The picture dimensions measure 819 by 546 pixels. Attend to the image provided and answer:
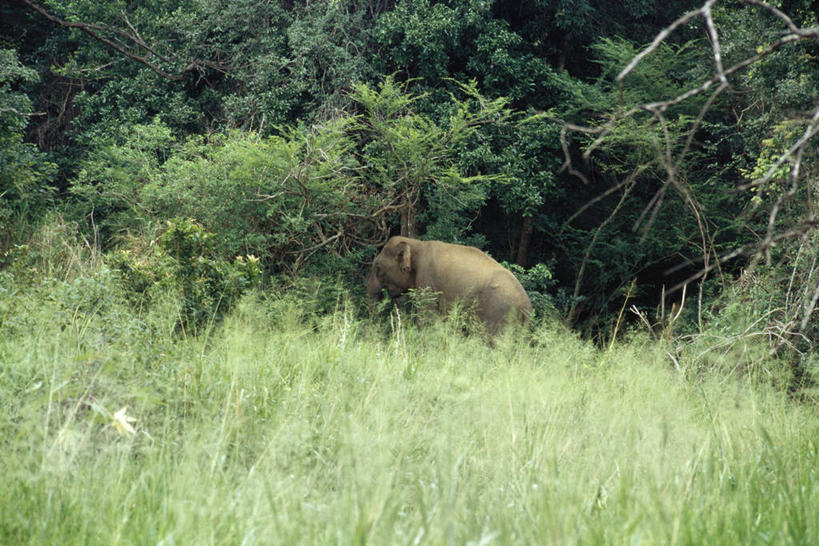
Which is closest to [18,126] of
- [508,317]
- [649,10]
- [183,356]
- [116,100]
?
[116,100]

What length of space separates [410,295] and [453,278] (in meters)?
0.54

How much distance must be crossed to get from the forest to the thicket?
67mm

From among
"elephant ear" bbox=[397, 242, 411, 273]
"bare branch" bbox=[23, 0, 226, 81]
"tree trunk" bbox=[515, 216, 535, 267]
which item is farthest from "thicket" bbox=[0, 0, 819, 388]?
"elephant ear" bbox=[397, 242, 411, 273]

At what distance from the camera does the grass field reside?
2498 millimetres

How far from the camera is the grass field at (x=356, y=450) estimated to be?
2.50 meters

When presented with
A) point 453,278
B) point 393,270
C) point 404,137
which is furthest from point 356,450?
point 404,137

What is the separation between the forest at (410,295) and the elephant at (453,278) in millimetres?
370

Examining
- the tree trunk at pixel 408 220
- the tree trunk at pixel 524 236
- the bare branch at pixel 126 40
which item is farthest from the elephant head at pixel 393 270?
the tree trunk at pixel 524 236

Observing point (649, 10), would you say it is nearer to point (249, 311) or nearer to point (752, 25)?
point (752, 25)

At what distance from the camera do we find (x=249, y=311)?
5.23 m

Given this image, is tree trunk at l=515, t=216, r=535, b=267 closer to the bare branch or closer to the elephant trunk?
the elephant trunk

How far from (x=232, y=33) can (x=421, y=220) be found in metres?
4.20

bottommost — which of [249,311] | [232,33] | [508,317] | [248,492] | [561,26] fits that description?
[508,317]

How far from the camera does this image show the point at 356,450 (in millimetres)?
2311
